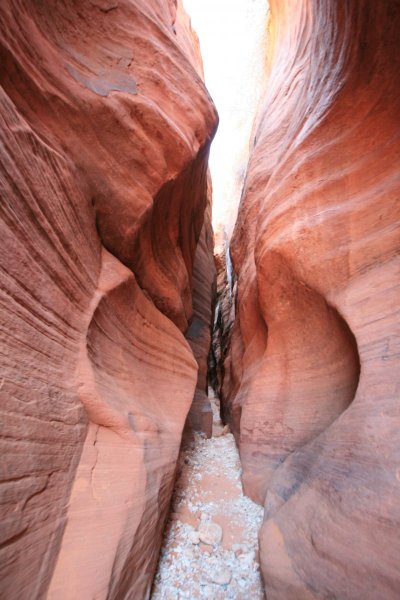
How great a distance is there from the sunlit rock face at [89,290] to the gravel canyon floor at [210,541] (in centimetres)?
27

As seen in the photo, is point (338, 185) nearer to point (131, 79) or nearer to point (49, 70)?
point (131, 79)

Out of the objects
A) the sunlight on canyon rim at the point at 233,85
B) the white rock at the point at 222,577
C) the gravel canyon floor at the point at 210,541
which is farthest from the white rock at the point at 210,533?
the sunlight on canyon rim at the point at 233,85

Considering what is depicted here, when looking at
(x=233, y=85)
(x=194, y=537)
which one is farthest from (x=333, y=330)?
(x=233, y=85)

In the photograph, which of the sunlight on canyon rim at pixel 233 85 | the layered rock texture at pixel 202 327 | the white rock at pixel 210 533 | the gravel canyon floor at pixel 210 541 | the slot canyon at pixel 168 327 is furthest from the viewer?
the sunlight on canyon rim at pixel 233 85

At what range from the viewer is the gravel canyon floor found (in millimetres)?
2074

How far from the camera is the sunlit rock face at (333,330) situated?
5.73 ft

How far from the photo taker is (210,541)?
8.11ft

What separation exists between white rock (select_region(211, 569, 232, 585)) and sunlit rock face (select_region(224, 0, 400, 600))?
0.37m

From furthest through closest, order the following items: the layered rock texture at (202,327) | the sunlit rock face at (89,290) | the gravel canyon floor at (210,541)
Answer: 1. the layered rock texture at (202,327)
2. the gravel canyon floor at (210,541)
3. the sunlit rock face at (89,290)

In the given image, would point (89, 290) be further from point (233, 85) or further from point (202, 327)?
point (233, 85)

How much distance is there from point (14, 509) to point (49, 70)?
10.6ft

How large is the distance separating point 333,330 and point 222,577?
8.13 feet

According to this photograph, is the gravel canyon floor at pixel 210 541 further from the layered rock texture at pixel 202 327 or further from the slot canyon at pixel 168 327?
the layered rock texture at pixel 202 327

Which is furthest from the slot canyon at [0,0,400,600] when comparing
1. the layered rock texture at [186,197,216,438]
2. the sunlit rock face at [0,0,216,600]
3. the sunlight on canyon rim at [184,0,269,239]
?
the sunlight on canyon rim at [184,0,269,239]
